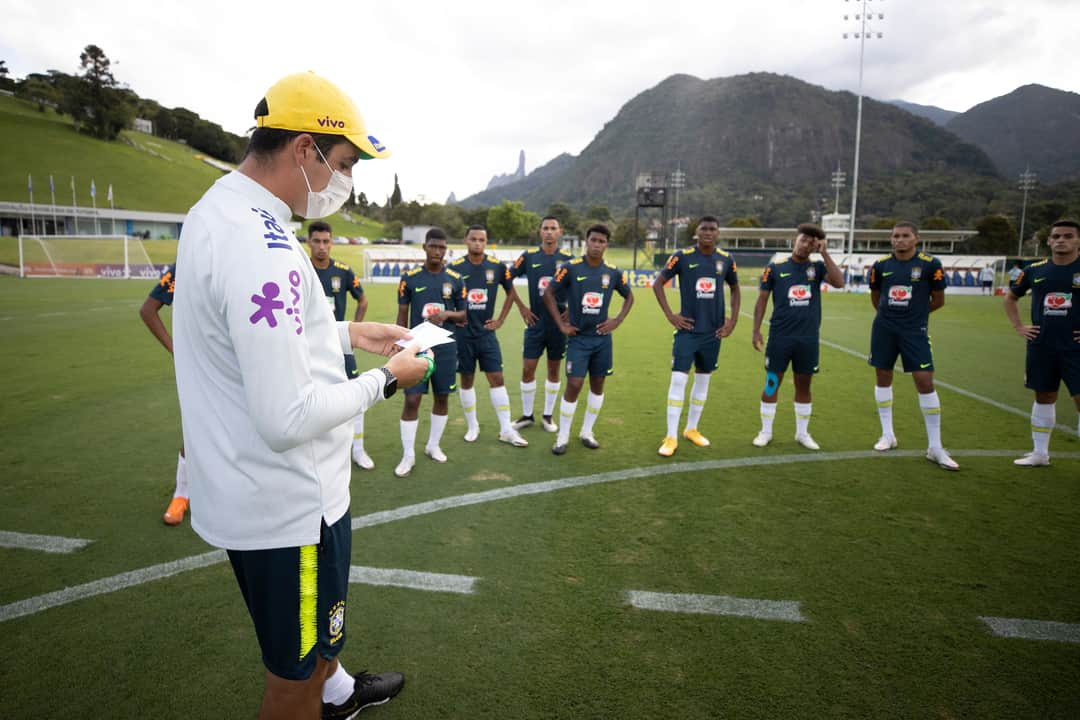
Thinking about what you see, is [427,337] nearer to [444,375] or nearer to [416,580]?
[416,580]

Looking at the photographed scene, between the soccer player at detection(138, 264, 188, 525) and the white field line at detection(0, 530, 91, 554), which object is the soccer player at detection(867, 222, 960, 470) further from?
the white field line at detection(0, 530, 91, 554)

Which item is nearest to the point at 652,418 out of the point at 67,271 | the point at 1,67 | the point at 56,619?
the point at 56,619

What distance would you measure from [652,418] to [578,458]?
6.11ft

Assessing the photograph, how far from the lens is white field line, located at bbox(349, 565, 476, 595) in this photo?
3.54 m

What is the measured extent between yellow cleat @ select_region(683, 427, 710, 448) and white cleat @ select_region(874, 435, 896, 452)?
1853 millimetres

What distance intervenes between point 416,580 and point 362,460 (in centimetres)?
246

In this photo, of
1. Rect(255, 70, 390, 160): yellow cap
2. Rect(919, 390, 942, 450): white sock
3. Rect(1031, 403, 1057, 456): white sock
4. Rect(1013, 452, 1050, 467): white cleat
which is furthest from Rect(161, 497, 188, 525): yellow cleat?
Rect(1031, 403, 1057, 456): white sock

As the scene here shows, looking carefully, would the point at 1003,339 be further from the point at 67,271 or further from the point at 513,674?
the point at 67,271

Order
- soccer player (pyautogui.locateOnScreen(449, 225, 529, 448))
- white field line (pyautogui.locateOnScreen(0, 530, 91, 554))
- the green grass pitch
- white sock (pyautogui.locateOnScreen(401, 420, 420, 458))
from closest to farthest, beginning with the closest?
the green grass pitch → white field line (pyautogui.locateOnScreen(0, 530, 91, 554)) → white sock (pyautogui.locateOnScreen(401, 420, 420, 458)) → soccer player (pyautogui.locateOnScreen(449, 225, 529, 448))

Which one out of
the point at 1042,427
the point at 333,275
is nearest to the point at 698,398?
the point at 1042,427

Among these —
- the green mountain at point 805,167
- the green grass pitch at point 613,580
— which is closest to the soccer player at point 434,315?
the green grass pitch at point 613,580

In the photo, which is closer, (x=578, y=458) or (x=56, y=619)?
(x=56, y=619)

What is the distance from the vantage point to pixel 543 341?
25.7 ft

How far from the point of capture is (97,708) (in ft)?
8.39
